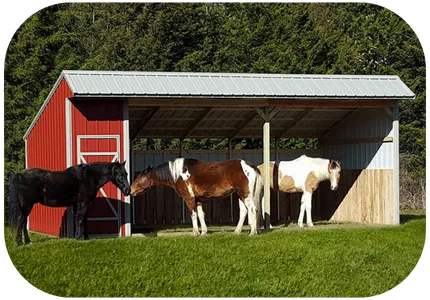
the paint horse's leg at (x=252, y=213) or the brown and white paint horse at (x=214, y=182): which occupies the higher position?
the brown and white paint horse at (x=214, y=182)

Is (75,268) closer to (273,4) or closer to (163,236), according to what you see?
(163,236)

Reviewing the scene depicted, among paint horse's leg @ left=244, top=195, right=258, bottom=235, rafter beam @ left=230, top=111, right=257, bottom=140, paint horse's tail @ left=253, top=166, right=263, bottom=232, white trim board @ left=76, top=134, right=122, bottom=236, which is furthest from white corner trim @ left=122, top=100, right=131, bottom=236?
rafter beam @ left=230, top=111, right=257, bottom=140

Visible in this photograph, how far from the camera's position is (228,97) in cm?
1925

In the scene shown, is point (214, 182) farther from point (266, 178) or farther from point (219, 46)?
point (219, 46)

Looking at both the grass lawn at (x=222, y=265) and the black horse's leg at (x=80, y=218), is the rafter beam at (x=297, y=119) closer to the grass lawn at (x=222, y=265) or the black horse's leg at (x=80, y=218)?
the grass lawn at (x=222, y=265)

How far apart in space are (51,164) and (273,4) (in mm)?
21874

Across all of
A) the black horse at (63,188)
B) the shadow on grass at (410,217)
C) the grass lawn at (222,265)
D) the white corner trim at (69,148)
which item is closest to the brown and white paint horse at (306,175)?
the shadow on grass at (410,217)

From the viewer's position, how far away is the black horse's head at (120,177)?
17828 mm

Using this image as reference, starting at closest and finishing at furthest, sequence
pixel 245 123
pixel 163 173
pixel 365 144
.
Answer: pixel 163 173, pixel 365 144, pixel 245 123

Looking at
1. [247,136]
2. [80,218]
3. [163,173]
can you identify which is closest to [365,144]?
[247,136]

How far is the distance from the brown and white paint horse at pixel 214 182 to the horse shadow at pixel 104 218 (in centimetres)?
146

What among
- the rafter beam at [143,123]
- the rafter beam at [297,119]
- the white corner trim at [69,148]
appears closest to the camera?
the white corner trim at [69,148]

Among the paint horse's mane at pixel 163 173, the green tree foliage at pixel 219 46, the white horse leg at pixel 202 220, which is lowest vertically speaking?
the white horse leg at pixel 202 220

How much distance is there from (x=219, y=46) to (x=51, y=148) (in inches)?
731
